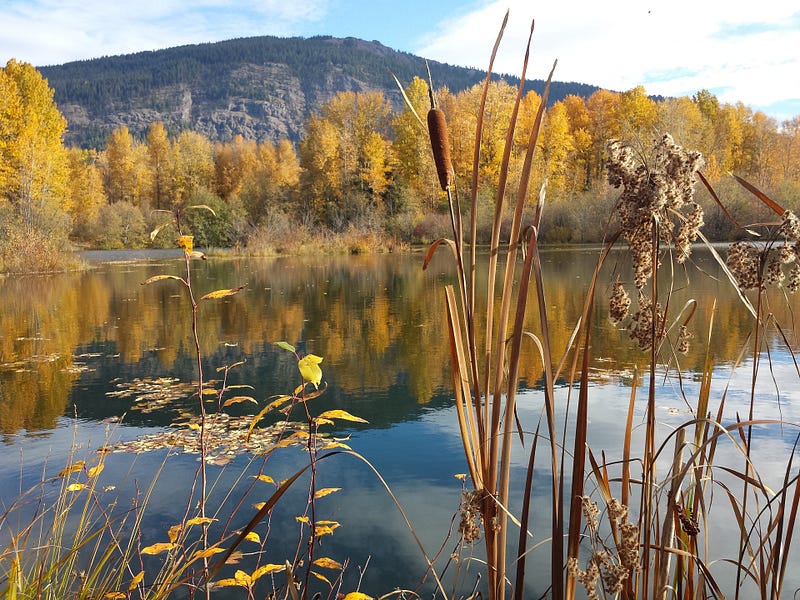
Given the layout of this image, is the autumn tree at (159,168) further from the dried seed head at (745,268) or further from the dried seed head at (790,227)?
Result: the dried seed head at (790,227)

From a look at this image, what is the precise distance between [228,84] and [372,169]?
14184 cm

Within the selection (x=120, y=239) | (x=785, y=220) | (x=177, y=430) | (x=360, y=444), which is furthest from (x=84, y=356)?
(x=120, y=239)

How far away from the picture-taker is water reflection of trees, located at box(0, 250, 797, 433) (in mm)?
5609

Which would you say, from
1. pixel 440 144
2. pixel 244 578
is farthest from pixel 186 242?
pixel 440 144

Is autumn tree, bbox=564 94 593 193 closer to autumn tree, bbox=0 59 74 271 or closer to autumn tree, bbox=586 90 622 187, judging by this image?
autumn tree, bbox=586 90 622 187

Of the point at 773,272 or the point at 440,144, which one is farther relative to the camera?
the point at 773,272

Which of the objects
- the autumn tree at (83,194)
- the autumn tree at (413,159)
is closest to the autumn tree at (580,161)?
the autumn tree at (413,159)

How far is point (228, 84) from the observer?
532 feet

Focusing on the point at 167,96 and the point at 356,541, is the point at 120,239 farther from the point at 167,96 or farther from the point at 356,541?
the point at 167,96

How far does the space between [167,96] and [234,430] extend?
164110 mm

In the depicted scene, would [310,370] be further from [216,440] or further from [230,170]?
[230,170]

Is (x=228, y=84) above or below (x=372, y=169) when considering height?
above

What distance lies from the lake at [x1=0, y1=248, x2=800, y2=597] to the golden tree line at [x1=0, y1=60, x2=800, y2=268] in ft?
32.4

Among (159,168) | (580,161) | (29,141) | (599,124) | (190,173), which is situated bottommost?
(29,141)
